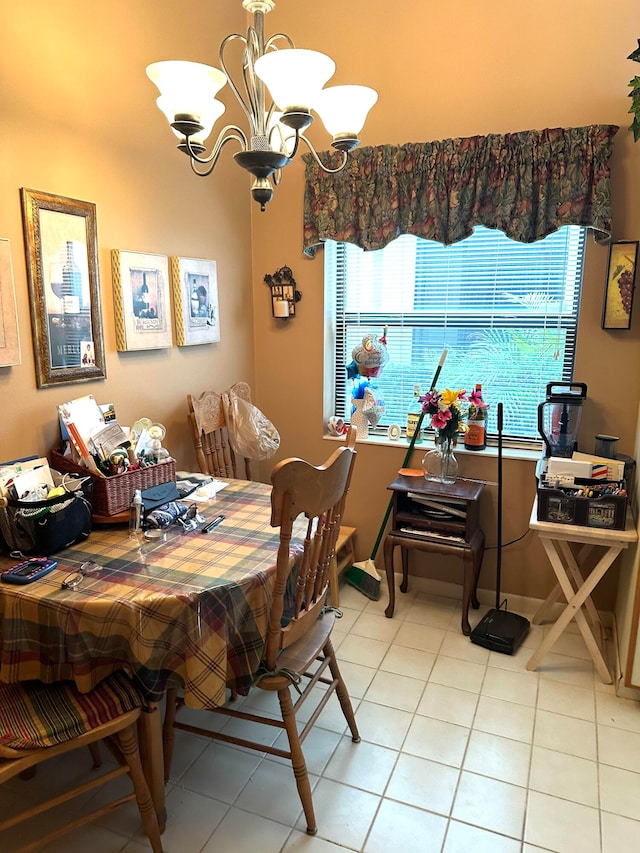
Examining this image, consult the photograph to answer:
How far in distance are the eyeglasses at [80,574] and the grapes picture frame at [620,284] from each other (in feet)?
7.63

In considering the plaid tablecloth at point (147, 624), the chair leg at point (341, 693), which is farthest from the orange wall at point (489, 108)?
the plaid tablecloth at point (147, 624)

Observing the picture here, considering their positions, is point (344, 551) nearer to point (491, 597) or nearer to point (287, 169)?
point (491, 597)

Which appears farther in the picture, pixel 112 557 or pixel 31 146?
pixel 31 146

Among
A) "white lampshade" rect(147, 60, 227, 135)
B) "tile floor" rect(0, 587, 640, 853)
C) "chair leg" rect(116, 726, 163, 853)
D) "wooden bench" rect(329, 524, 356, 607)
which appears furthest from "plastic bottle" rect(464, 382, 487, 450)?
"chair leg" rect(116, 726, 163, 853)

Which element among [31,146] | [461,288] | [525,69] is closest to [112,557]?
[31,146]

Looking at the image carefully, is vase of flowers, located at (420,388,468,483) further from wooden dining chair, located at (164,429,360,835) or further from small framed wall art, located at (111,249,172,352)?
small framed wall art, located at (111,249,172,352)

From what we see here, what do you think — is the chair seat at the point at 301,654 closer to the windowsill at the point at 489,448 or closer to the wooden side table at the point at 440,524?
the wooden side table at the point at 440,524

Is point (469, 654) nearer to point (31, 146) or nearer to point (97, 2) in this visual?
point (31, 146)

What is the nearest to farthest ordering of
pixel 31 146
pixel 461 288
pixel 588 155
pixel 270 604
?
pixel 270 604 → pixel 31 146 → pixel 588 155 → pixel 461 288

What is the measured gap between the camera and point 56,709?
1.49 metres

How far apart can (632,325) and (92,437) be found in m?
2.34

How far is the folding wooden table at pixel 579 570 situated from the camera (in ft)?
7.51

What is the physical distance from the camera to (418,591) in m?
3.22

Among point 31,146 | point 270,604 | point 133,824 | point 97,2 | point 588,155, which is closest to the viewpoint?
point 270,604
